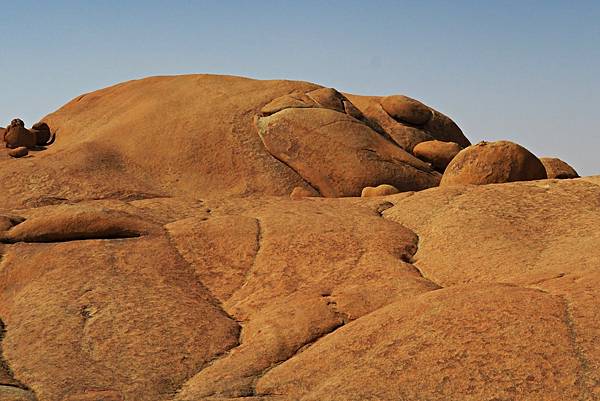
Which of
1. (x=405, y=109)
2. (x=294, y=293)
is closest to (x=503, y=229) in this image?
(x=294, y=293)

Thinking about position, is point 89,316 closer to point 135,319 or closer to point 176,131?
point 135,319

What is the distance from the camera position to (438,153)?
1844cm

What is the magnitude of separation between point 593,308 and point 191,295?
169 inches

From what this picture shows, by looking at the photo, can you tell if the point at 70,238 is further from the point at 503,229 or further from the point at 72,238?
the point at 503,229

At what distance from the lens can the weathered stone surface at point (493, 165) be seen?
13594mm

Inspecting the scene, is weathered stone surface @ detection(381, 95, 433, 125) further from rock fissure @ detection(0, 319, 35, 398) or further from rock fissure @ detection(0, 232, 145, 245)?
rock fissure @ detection(0, 319, 35, 398)

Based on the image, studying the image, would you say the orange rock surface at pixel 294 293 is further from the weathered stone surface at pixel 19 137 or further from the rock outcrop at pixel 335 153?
the weathered stone surface at pixel 19 137

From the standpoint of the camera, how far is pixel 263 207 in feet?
39.9

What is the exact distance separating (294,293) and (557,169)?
994cm

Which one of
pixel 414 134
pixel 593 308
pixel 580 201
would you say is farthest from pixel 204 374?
pixel 414 134

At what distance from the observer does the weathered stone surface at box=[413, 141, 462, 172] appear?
1842cm

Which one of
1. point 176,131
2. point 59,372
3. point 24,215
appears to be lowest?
point 59,372

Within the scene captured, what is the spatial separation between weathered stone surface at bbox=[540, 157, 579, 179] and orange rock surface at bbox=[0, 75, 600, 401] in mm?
5499

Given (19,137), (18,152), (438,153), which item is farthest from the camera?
(19,137)
